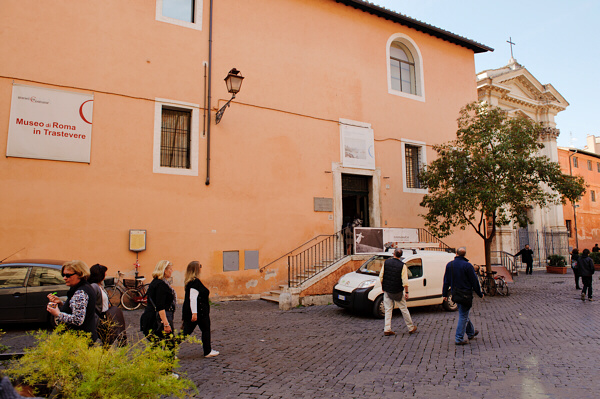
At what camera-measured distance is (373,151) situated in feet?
49.2

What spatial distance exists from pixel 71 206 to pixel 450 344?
8.96 meters

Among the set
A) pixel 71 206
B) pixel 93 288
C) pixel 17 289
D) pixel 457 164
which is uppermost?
pixel 457 164

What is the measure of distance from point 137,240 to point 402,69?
40.5 feet

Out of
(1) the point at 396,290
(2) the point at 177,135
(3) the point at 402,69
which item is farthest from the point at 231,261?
(3) the point at 402,69

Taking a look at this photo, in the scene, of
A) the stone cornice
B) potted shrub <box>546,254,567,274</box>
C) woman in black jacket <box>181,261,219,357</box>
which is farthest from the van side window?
the stone cornice

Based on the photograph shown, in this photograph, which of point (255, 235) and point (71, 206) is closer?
point (71, 206)

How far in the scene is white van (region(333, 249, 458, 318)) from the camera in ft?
31.3

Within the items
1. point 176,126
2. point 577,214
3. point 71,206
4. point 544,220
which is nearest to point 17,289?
point 71,206

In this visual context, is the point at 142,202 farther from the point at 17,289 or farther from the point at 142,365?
the point at 142,365

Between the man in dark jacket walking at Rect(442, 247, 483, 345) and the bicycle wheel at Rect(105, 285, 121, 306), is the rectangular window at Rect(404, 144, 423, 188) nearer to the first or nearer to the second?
the man in dark jacket walking at Rect(442, 247, 483, 345)

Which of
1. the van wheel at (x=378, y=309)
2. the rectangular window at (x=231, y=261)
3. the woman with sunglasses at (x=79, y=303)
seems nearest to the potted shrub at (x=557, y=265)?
the van wheel at (x=378, y=309)

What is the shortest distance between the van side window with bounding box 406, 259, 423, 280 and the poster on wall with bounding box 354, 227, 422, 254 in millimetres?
1874

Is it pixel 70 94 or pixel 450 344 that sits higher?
pixel 70 94

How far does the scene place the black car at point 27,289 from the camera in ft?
24.9
